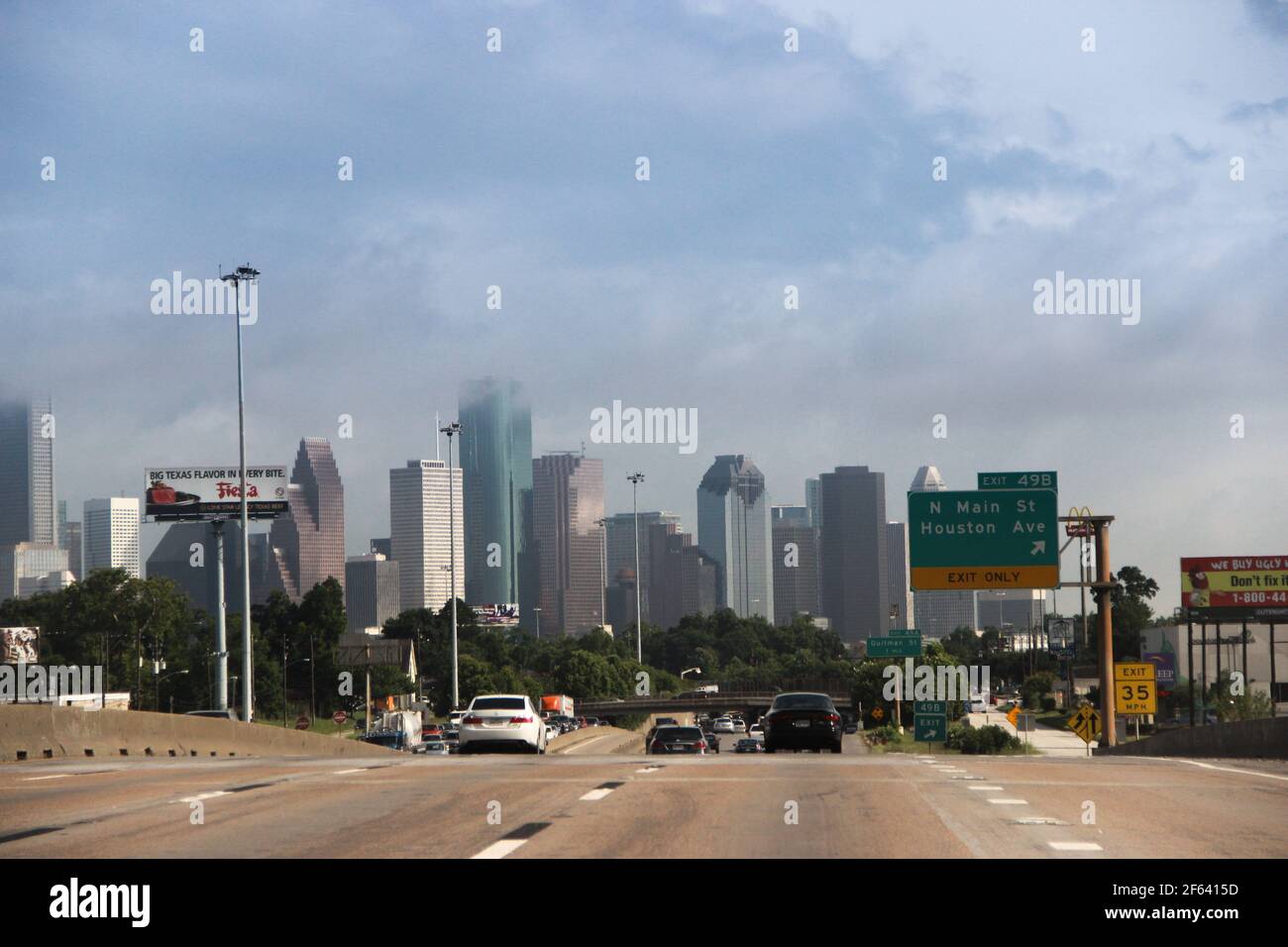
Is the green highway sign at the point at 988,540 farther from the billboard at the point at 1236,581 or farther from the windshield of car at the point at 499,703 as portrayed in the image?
the billboard at the point at 1236,581

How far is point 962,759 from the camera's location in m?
29.4

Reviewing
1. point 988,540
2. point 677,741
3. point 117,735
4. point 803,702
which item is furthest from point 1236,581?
point 117,735

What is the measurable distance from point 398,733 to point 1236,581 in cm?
4764

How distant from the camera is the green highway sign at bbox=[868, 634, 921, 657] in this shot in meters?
73.6

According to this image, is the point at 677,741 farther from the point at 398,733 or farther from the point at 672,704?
the point at 672,704

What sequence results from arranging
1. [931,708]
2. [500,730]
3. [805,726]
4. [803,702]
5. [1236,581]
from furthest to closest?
[1236,581] < [931,708] < [803,702] < [805,726] < [500,730]

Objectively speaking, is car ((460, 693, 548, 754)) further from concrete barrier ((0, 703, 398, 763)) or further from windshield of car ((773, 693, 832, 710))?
concrete barrier ((0, 703, 398, 763))

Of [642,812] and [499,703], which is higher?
[642,812]

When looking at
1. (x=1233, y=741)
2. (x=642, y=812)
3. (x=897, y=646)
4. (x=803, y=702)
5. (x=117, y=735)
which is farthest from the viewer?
(x=897, y=646)

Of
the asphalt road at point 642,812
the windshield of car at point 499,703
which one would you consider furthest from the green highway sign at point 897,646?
the asphalt road at point 642,812

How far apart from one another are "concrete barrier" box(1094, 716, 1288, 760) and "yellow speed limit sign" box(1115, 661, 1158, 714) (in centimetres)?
444

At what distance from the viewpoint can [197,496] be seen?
123 meters

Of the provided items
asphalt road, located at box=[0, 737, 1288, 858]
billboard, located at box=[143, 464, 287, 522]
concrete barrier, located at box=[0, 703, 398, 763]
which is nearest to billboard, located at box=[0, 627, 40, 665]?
billboard, located at box=[143, 464, 287, 522]
